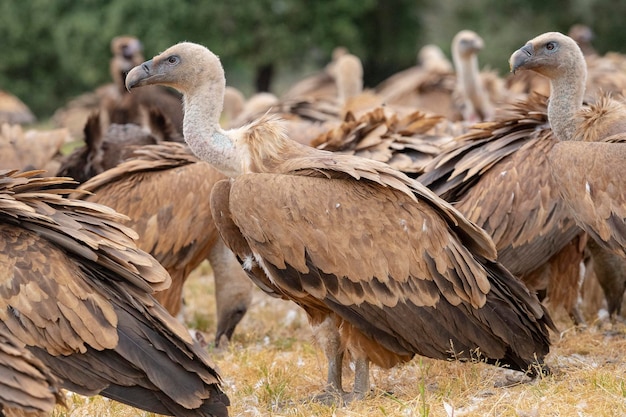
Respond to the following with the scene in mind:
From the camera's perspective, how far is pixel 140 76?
18.0 ft

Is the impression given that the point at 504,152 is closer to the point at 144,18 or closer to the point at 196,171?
the point at 196,171

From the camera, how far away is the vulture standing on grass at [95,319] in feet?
→ 14.0

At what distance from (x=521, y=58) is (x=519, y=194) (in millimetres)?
831

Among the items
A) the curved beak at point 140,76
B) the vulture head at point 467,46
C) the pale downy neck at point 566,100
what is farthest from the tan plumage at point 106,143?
the vulture head at point 467,46

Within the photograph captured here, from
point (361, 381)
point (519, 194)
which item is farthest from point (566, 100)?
point (361, 381)

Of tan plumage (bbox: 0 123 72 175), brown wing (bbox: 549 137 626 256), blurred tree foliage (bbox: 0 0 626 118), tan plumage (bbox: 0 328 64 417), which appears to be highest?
brown wing (bbox: 549 137 626 256)

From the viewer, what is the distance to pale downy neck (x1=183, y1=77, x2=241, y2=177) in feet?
17.4

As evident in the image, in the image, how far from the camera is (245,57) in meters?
26.6

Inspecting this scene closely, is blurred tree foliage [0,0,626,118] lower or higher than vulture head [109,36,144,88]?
lower

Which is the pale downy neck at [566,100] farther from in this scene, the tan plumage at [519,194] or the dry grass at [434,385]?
the dry grass at [434,385]

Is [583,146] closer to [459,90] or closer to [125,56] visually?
[459,90]

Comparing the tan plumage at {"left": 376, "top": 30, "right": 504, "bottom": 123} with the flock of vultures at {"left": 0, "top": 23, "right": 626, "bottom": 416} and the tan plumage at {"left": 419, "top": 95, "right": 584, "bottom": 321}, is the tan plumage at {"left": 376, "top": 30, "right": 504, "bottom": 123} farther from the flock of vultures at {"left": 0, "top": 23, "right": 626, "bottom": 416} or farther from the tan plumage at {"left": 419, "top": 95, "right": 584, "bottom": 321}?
the tan plumage at {"left": 419, "top": 95, "right": 584, "bottom": 321}

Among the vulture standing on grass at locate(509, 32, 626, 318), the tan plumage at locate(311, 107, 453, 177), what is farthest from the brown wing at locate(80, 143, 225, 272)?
the vulture standing on grass at locate(509, 32, 626, 318)

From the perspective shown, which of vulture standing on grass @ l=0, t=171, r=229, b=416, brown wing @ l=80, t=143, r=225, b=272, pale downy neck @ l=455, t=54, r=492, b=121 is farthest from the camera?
pale downy neck @ l=455, t=54, r=492, b=121
